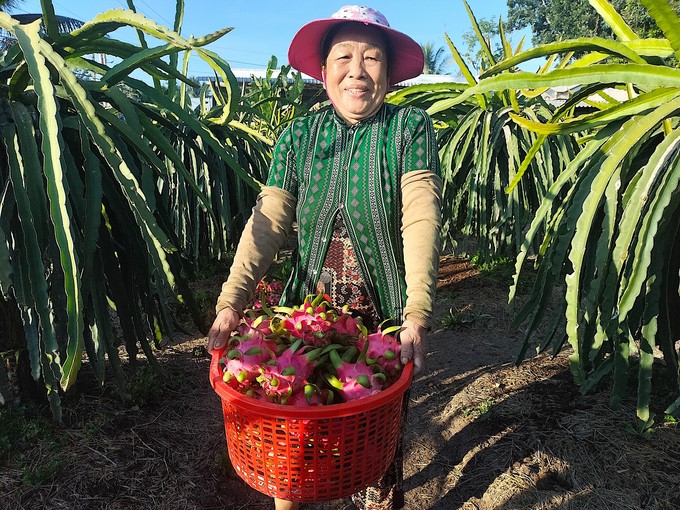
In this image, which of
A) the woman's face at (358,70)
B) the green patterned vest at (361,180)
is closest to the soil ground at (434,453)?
the green patterned vest at (361,180)

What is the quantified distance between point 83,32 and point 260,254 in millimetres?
898

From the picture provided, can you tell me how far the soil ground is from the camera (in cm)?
152

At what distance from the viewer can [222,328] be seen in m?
1.08

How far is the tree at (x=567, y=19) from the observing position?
15375 mm

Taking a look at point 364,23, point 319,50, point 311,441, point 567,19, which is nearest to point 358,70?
point 364,23

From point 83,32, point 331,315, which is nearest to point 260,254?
point 331,315

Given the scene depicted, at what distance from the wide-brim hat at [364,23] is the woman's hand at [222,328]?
0.71 metres

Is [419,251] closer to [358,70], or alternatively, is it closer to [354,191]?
A: [354,191]

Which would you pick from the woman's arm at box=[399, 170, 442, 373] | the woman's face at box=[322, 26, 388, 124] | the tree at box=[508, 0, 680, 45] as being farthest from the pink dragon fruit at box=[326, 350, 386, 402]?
the tree at box=[508, 0, 680, 45]

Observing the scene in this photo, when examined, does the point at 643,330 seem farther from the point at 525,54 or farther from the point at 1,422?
the point at 1,422

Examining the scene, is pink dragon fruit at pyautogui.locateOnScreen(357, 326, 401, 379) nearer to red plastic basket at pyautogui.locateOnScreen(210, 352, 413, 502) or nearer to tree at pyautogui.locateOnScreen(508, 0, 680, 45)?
red plastic basket at pyautogui.locateOnScreen(210, 352, 413, 502)

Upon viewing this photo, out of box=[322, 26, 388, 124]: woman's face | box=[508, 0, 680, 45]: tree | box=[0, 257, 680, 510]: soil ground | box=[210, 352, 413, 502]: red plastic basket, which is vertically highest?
box=[508, 0, 680, 45]: tree

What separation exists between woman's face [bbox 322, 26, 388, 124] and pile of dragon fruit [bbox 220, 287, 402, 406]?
1.67 feet

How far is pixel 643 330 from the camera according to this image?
1383 mm
